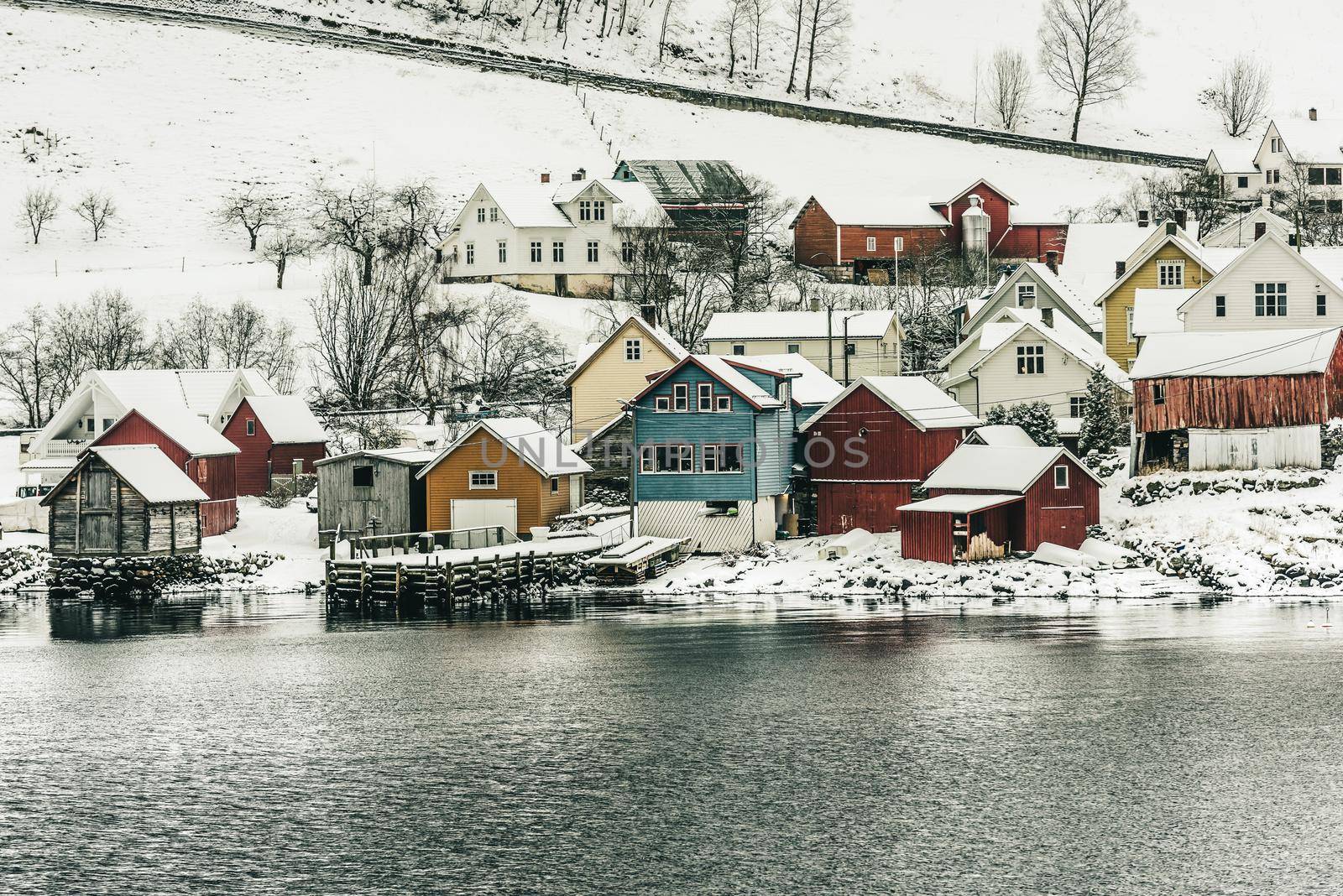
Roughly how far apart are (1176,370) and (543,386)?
31.2m

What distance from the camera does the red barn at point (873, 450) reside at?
53969 millimetres

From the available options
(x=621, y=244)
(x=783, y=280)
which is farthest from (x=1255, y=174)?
(x=621, y=244)

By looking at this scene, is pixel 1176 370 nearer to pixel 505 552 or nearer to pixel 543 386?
pixel 505 552

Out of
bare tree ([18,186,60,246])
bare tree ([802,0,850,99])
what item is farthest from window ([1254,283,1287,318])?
bare tree ([802,0,850,99])

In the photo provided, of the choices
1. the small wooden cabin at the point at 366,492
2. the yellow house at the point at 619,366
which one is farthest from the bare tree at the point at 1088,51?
the small wooden cabin at the point at 366,492

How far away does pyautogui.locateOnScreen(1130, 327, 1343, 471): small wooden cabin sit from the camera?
171ft

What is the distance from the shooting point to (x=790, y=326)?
236 ft

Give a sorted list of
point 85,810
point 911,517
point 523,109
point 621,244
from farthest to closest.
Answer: point 523,109, point 621,244, point 911,517, point 85,810

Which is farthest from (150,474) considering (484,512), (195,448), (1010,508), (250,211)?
(250,211)

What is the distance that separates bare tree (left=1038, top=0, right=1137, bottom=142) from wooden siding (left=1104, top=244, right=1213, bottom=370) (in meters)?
69.1

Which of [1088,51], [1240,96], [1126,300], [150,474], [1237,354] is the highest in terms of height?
[1088,51]

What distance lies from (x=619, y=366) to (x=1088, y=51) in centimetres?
8856

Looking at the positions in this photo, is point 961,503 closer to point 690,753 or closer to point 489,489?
point 489,489

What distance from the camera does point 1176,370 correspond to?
54188mm
